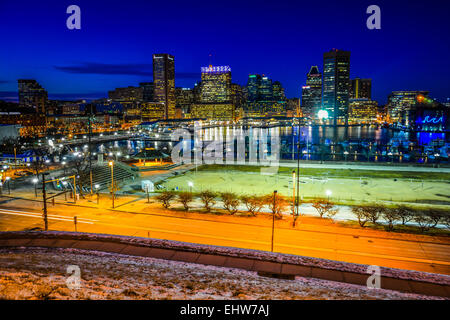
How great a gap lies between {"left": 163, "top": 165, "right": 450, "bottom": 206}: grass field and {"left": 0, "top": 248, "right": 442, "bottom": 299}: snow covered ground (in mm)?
18274

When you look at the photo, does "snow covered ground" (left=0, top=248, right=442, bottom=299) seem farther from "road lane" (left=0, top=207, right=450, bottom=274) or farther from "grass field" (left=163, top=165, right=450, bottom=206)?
"grass field" (left=163, top=165, right=450, bottom=206)

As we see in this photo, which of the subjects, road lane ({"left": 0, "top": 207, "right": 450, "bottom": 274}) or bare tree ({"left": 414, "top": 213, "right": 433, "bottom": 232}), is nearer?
road lane ({"left": 0, "top": 207, "right": 450, "bottom": 274})

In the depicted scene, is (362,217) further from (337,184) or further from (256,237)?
(337,184)

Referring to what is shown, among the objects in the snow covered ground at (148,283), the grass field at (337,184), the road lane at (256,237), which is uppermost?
the snow covered ground at (148,283)

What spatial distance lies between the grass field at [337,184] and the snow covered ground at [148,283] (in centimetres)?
1827

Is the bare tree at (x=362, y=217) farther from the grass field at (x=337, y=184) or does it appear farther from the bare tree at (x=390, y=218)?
the grass field at (x=337, y=184)

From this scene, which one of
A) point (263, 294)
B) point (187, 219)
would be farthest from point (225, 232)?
point (263, 294)

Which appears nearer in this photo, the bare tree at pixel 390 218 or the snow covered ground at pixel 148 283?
the snow covered ground at pixel 148 283

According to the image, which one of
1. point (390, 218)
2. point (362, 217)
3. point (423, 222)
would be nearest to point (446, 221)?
point (423, 222)

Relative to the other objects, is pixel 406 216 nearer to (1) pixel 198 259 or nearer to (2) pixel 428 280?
(2) pixel 428 280

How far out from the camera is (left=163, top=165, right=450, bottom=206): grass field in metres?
28.4

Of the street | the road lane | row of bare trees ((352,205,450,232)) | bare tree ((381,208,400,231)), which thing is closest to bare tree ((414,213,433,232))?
row of bare trees ((352,205,450,232))

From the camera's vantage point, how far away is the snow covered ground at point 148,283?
8.16 metres

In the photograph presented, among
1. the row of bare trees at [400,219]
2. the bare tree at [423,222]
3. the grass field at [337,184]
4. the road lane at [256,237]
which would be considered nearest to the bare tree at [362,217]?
the row of bare trees at [400,219]
